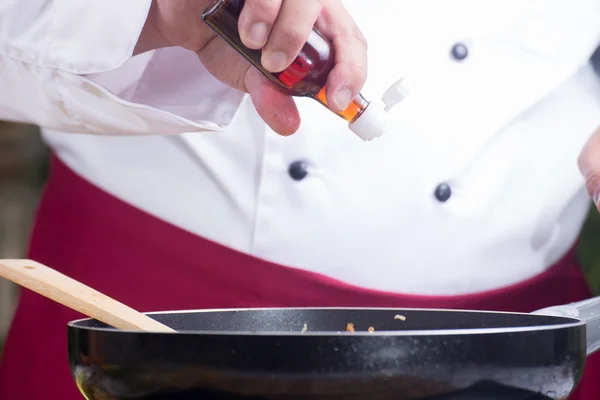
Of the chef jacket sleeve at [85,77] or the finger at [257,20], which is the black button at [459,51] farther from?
the finger at [257,20]

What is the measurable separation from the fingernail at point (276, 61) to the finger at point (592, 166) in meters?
0.36

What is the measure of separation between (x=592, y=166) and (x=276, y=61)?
39cm

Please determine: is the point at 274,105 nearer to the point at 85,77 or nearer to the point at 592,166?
the point at 85,77

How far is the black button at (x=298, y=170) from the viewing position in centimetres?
80

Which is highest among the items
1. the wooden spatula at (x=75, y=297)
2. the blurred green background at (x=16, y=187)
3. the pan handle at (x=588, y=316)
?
the blurred green background at (x=16, y=187)

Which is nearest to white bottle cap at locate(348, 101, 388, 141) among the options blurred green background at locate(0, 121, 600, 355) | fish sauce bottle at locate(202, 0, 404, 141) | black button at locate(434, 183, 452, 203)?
fish sauce bottle at locate(202, 0, 404, 141)

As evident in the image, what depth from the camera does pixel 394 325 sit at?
598 mm

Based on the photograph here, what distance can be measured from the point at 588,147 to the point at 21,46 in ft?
1.76

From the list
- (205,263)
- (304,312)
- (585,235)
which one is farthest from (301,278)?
(585,235)

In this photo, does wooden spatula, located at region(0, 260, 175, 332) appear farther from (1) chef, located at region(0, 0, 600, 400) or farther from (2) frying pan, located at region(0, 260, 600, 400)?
(1) chef, located at region(0, 0, 600, 400)

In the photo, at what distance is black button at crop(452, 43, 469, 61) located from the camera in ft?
2.67

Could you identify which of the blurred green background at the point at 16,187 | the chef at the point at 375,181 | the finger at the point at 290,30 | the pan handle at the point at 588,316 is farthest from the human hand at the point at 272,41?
the blurred green background at the point at 16,187

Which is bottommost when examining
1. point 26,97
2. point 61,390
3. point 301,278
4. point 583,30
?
point 61,390

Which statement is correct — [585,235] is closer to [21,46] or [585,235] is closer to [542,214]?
[542,214]
